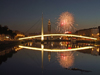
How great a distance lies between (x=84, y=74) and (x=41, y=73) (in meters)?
2.25

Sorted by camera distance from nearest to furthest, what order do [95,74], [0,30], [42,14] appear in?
[95,74] → [0,30] → [42,14]

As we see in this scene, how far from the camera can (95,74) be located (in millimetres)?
6855

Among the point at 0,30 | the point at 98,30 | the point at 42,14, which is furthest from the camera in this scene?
the point at 98,30

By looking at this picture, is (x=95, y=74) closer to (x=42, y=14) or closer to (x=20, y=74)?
(x=20, y=74)

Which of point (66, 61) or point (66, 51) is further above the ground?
point (66, 51)

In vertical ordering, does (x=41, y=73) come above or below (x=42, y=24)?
below

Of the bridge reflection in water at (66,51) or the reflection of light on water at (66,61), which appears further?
the bridge reflection in water at (66,51)

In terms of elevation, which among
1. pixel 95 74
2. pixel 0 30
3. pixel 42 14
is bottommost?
pixel 95 74

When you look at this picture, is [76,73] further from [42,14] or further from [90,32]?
[90,32]

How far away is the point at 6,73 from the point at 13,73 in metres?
0.38

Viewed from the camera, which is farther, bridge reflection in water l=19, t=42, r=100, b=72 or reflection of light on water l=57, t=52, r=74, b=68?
bridge reflection in water l=19, t=42, r=100, b=72

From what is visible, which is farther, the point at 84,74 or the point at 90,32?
the point at 90,32

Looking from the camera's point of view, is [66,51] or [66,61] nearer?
[66,61]

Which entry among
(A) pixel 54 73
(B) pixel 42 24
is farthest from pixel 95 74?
(B) pixel 42 24
